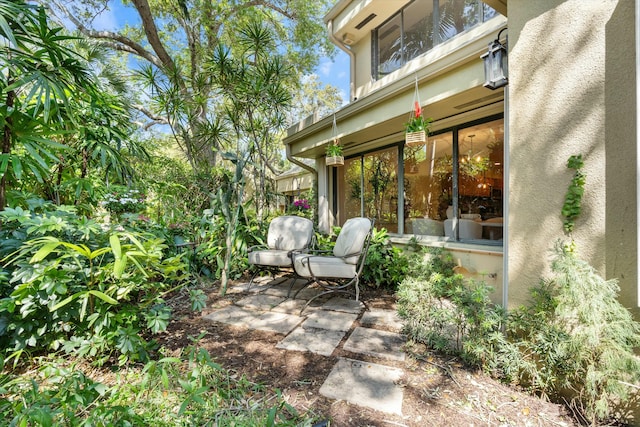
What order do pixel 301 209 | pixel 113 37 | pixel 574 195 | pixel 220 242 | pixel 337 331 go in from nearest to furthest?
pixel 574 195
pixel 337 331
pixel 220 242
pixel 301 209
pixel 113 37

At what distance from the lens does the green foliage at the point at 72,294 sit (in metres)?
1.60

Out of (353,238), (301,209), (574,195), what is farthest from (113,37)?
(574,195)

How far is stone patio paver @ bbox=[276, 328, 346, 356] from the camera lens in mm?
2291

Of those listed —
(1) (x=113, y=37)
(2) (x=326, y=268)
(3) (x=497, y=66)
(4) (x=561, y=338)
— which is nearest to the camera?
(4) (x=561, y=338)

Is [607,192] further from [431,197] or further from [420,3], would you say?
[420,3]

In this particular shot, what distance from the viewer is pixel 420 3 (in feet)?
15.5

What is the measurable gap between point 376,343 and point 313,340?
0.56 meters

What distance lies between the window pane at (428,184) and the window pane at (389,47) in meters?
1.78

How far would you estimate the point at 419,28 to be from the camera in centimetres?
480

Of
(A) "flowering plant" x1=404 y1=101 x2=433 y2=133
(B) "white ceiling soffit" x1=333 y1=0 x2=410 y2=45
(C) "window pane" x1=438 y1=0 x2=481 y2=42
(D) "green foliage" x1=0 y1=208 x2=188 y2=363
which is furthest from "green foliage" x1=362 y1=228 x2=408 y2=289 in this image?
(B) "white ceiling soffit" x1=333 y1=0 x2=410 y2=45

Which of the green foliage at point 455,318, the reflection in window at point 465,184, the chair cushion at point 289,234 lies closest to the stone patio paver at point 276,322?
the green foliage at point 455,318

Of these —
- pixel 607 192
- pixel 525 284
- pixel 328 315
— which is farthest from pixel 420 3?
pixel 328 315

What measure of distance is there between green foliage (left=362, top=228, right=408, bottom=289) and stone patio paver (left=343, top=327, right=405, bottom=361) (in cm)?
142

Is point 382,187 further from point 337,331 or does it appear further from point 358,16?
point 337,331
